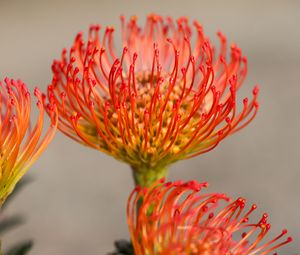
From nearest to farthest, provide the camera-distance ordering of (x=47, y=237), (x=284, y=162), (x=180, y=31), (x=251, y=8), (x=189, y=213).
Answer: (x=189, y=213)
(x=180, y=31)
(x=47, y=237)
(x=284, y=162)
(x=251, y=8)

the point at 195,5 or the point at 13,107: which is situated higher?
the point at 195,5

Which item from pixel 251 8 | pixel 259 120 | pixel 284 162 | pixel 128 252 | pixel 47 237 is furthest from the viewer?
pixel 251 8

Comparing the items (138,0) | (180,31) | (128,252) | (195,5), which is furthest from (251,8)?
(128,252)

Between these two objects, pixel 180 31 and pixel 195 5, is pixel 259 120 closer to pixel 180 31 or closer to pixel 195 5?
pixel 195 5

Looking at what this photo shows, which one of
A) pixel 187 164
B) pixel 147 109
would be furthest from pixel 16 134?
pixel 187 164

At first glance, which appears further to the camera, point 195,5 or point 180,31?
point 195,5

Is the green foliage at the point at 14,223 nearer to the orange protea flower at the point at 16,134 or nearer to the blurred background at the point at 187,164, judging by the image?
the orange protea flower at the point at 16,134

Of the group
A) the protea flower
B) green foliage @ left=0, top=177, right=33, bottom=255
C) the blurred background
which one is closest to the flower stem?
the protea flower
